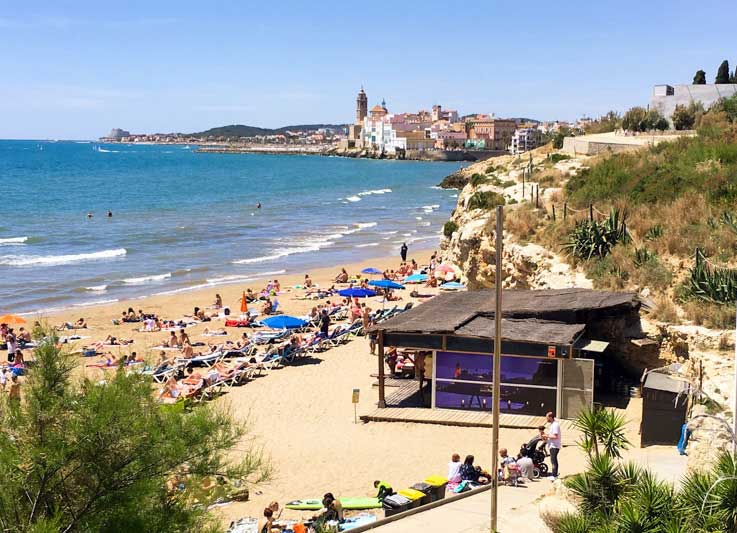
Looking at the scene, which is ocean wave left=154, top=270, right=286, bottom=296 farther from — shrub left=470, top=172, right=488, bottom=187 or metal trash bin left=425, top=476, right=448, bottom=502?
metal trash bin left=425, top=476, right=448, bottom=502

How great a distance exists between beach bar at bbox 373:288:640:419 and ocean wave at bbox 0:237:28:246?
1315 inches

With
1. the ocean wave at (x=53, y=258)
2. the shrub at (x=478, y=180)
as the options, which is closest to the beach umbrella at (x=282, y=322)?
the shrub at (x=478, y=180)

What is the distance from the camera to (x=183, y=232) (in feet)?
158

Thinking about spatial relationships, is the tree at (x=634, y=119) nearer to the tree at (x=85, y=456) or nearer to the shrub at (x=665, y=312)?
the shrub at (x=665, y=312)

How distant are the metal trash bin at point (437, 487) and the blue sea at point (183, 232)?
20.2 metres

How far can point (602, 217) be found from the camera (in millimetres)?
22281

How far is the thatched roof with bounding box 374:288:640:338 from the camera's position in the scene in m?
15.3

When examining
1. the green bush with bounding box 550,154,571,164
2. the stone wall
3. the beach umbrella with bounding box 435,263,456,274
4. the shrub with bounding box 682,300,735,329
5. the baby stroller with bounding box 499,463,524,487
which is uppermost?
the stone wall

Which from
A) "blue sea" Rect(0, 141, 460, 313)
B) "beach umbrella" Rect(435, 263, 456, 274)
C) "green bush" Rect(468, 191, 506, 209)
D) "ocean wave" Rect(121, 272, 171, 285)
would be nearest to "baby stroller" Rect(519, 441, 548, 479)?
"green bush" Rect(468, 191, 506, 209)

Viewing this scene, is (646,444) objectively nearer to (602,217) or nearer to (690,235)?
(690,235)

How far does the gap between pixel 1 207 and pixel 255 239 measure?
30.6 meters

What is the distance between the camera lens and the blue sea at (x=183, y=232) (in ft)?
108

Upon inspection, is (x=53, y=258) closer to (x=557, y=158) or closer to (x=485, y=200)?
(x=485, y=200)

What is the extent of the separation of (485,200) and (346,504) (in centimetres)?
1913
